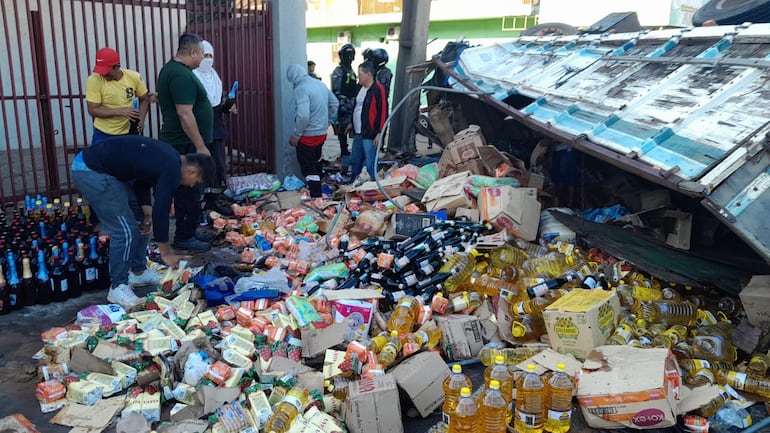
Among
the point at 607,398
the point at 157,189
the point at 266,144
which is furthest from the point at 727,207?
the point at 266,144

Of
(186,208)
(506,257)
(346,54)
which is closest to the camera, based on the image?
(506,257)

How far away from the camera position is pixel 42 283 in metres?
4.82

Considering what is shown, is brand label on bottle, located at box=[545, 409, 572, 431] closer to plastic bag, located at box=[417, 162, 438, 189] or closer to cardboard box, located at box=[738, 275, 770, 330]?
cardboard box, located at box=[738, 275, 770, 330]

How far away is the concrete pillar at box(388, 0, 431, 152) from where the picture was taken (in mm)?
10352

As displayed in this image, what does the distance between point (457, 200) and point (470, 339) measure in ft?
6.93

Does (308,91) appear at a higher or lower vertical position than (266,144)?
higher

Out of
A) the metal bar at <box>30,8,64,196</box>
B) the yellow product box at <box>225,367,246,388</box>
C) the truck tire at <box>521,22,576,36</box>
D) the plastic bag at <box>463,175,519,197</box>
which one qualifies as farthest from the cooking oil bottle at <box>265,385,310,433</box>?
the truck tire at <box>521,22,576,36</box>

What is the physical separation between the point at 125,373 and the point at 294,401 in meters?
1.15

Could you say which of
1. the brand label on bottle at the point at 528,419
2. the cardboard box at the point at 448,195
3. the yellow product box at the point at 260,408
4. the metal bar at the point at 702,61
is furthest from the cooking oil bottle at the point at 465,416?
the metal bar at the point at 702,61

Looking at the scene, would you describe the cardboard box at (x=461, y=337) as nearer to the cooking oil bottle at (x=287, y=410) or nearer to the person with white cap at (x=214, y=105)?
the cooking oil bottle at (x=287, y=410)

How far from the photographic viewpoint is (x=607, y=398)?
3.06m

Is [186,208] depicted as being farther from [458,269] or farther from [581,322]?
[581,322]

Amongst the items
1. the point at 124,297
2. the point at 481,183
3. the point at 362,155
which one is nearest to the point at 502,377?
the point at 124,297

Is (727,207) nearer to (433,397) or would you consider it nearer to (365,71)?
(433,397)
